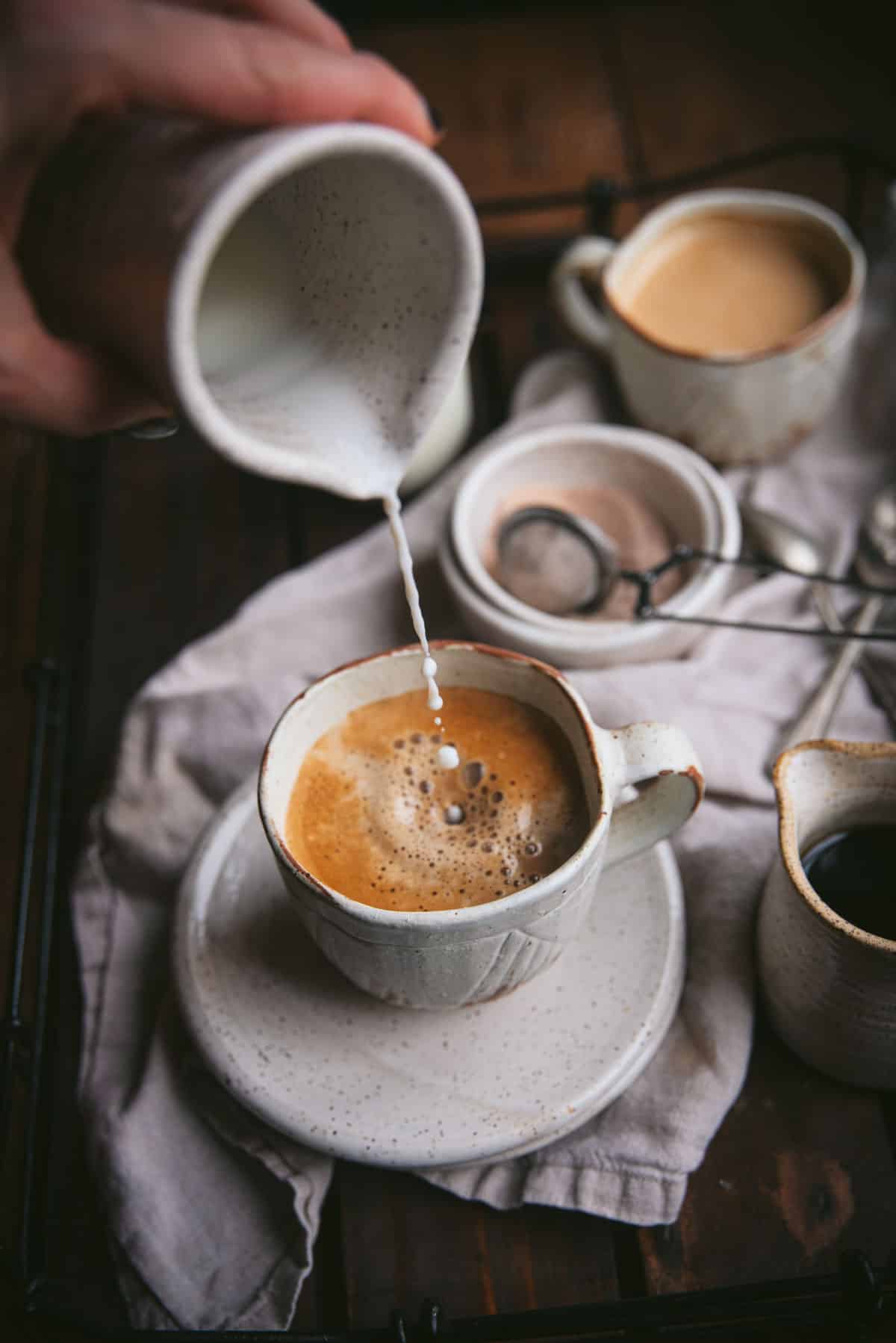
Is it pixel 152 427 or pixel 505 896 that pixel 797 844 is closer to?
→ pixel 505 896

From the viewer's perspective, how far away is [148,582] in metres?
1.16

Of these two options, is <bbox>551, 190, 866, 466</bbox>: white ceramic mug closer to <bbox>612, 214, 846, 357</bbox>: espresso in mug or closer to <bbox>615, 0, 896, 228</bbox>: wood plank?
<bbox>612, 214, 846, 357</bbox>: espresso in mug

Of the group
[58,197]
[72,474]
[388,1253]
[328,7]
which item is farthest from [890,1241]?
[328,7]

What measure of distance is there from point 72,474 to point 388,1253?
2.70 feet

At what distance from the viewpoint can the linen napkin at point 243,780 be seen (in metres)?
0.75

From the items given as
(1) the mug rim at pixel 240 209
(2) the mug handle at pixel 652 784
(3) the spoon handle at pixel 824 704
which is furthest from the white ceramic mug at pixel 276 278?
(3) the spoon handle at pixel 824 704

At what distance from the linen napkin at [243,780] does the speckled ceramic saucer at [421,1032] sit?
41mm

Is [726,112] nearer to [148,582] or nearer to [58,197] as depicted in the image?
[148,582]

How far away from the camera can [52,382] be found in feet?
1.98

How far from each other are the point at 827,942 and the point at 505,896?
0.62ft

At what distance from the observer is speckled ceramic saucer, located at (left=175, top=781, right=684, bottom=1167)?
729mm

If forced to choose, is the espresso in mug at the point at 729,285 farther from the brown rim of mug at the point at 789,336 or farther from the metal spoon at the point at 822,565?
the metal spoon at the point at 822,565

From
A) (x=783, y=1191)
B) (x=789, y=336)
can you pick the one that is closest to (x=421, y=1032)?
(x=783, y=1191)

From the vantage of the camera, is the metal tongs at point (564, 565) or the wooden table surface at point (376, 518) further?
the metal tongs at point (564, 565)
